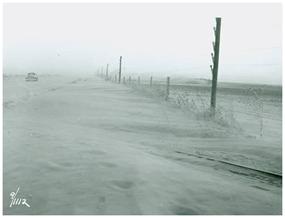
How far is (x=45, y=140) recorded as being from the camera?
7.23 metres

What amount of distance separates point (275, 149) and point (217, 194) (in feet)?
13.1

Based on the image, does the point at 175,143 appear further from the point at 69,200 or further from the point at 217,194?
the point at 69,200

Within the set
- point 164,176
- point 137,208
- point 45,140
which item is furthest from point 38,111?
point 137,208

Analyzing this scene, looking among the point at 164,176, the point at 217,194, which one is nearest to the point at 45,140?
the point at 164,176

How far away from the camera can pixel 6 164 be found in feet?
17.9

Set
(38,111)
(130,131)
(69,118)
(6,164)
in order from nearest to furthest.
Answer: (6,164) → (130,131) → (69,118) → (38,111)

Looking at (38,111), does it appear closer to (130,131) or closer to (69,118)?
(69,118)

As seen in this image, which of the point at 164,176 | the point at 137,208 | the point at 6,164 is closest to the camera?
the point at 137,208

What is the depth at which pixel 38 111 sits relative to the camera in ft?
42.4

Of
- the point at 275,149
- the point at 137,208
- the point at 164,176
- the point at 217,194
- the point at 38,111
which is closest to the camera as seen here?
the point at 137,208

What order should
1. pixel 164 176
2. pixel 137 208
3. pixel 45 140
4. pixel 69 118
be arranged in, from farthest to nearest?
pixel 69 118, pixel 45 140, pixel 164 176, pixel 137 208

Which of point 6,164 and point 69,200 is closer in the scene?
point 69,200

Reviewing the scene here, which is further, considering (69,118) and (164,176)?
(69,118)

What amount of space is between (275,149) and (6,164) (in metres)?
5.24
